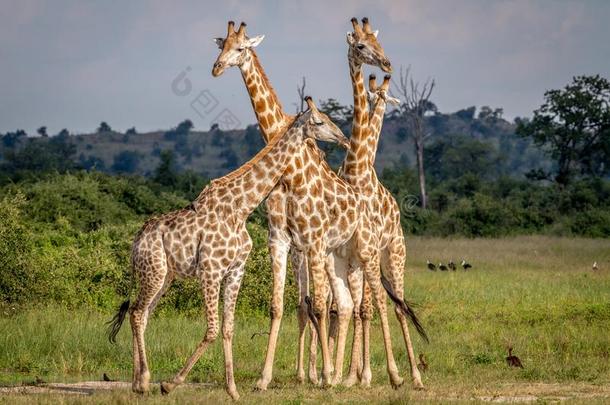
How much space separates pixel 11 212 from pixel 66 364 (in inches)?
184

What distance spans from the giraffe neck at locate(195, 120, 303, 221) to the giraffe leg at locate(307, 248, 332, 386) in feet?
2.59

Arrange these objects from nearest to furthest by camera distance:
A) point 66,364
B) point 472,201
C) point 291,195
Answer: point 291,195 → point 66,364 → point 472,201

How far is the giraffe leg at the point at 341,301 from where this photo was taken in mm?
10539

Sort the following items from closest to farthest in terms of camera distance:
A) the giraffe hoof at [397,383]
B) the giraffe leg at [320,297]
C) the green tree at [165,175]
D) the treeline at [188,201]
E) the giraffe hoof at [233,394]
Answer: the giraffe hoof at [233,394] → the giraffe leg at [320,297] → the giraffe hoof at [397,383] → the treeline at [188,201] → the green tree at [165,175]

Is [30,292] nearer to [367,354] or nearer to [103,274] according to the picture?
[103,274]

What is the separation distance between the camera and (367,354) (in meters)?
10.8

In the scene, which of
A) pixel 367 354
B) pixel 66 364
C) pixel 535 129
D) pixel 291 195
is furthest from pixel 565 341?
pixel 535 129

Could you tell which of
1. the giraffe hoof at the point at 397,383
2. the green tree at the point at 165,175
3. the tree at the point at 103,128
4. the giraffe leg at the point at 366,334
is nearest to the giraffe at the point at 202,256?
the giraffe leg at the point at 366,334

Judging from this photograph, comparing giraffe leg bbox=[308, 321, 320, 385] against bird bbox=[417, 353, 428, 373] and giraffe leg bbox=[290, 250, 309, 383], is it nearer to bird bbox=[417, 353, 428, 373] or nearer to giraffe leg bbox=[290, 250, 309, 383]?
giraffe leg bbox=[290, 250, 309, 383]

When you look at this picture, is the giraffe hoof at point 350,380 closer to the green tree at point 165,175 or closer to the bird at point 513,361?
the bird at point 513,361

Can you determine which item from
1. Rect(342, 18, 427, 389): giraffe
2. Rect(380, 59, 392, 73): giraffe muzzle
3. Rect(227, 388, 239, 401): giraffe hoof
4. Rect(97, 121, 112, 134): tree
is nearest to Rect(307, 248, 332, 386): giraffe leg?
Rect(342, 18, 427, 389): giraffe

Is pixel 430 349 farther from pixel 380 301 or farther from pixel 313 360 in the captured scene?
pixel 313 360

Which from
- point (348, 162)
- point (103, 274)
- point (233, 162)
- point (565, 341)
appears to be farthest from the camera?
point (233, 162)

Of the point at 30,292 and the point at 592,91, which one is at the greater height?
the point at 592,91
